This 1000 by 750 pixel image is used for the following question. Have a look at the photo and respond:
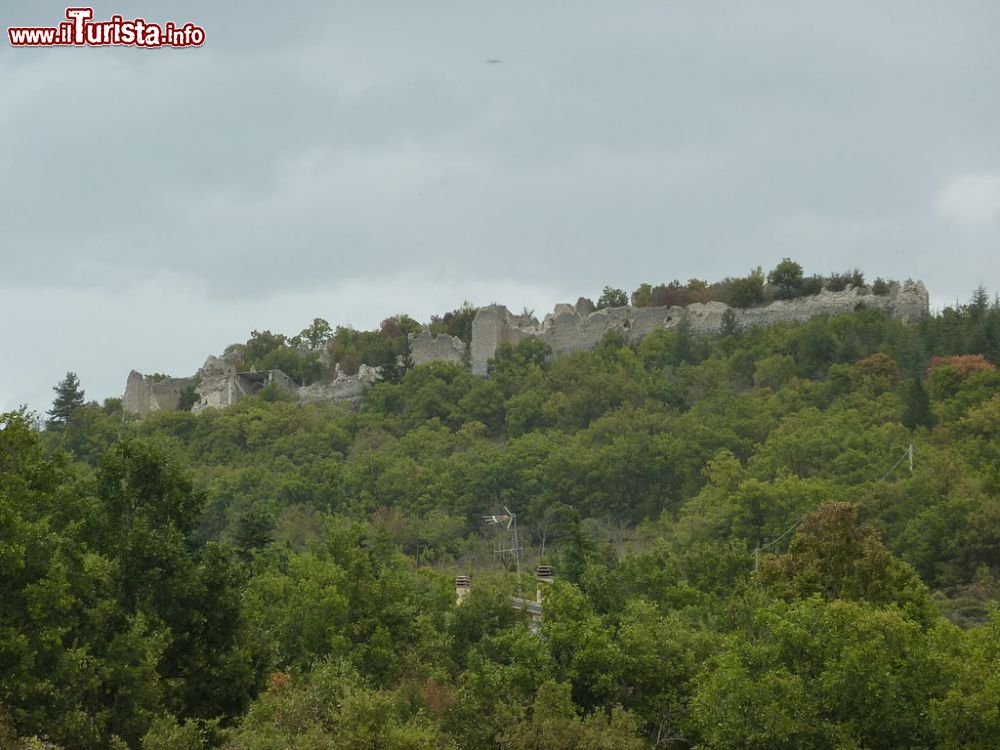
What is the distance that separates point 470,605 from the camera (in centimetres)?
3158

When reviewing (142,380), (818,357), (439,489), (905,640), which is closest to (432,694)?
(905,640)

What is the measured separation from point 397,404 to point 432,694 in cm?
4955

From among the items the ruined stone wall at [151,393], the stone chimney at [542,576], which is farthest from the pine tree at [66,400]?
the stone chimney at [542,576]

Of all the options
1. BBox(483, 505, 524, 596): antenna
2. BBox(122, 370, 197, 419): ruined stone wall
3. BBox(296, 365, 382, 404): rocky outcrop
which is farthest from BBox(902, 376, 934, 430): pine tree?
BBox(122, 370, 197, 419): ruined stone wall

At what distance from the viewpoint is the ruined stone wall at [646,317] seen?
7150cm

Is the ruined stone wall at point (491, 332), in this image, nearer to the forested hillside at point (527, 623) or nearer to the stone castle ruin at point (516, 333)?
the stone castle ruin at point (516, 333)

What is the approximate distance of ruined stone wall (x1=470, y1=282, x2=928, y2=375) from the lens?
71.5m

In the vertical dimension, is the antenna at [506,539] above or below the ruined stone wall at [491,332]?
below

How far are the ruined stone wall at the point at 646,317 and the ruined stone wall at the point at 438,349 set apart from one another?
0.97 metres

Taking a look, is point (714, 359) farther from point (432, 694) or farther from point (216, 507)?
point (432, 694)

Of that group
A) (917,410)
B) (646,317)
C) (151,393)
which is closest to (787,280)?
(646,317)

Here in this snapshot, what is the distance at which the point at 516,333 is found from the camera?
80.6 metres

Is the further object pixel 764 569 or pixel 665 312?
pixel 665 312

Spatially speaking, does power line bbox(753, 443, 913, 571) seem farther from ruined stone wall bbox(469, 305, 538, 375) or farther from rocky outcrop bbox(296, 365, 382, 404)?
rocky outcrop bbox(296, 365, 382, 404)
